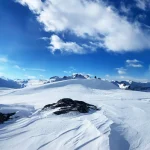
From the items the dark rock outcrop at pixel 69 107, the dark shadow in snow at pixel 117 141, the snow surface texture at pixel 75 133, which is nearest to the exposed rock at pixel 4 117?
the snow surface texture at pixel 75 133

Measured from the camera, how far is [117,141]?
23.9 ft

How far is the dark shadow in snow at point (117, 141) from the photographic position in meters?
6.78

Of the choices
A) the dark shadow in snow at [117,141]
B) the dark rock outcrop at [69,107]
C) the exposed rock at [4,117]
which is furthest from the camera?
the dark rock outcrop at [69,107]

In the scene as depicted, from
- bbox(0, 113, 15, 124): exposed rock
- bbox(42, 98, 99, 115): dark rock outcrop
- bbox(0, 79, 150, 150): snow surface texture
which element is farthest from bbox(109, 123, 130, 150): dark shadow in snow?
bbox(0, 113, 15, 124): exposed rock

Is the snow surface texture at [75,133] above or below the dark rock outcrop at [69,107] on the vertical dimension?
below

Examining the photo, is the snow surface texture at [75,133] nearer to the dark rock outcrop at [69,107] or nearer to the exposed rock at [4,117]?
the exposed rock at [4,117]

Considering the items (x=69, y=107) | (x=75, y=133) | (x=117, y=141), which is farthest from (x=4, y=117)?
(x=117, y=141)

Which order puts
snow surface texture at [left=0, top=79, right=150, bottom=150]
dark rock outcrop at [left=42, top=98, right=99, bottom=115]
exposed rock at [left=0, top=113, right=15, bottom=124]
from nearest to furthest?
snow surface texture at [left=0, top=79, right=150, bottom=150] < exposed rock at [left=0, top=113, right=15, bottom=124] < dark rock outcrop at [left=42, top=98, right=99, bottom=115]

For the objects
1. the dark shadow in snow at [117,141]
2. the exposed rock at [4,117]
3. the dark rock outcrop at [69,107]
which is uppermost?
the dark rock outcrop at [69,107]

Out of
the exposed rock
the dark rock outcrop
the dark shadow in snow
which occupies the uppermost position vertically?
the dark rock outcrop

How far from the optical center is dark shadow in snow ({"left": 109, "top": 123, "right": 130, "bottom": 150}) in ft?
22.2

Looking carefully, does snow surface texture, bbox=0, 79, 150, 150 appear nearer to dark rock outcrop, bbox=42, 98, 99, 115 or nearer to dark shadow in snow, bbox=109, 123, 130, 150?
dark shadow in snow, bbox=109, 123, 130, 150

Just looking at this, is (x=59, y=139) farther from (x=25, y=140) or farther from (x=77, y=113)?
(x=77, y=113)

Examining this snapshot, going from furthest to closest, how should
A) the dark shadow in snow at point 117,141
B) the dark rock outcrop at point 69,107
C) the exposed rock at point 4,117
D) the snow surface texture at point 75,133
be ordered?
1. the dark rock outcrop at point 69,107
2. the exposed rock at point 4,117
3. the snow surface texture at point 75,133
4. the dark shadow in snow at point 117,141
